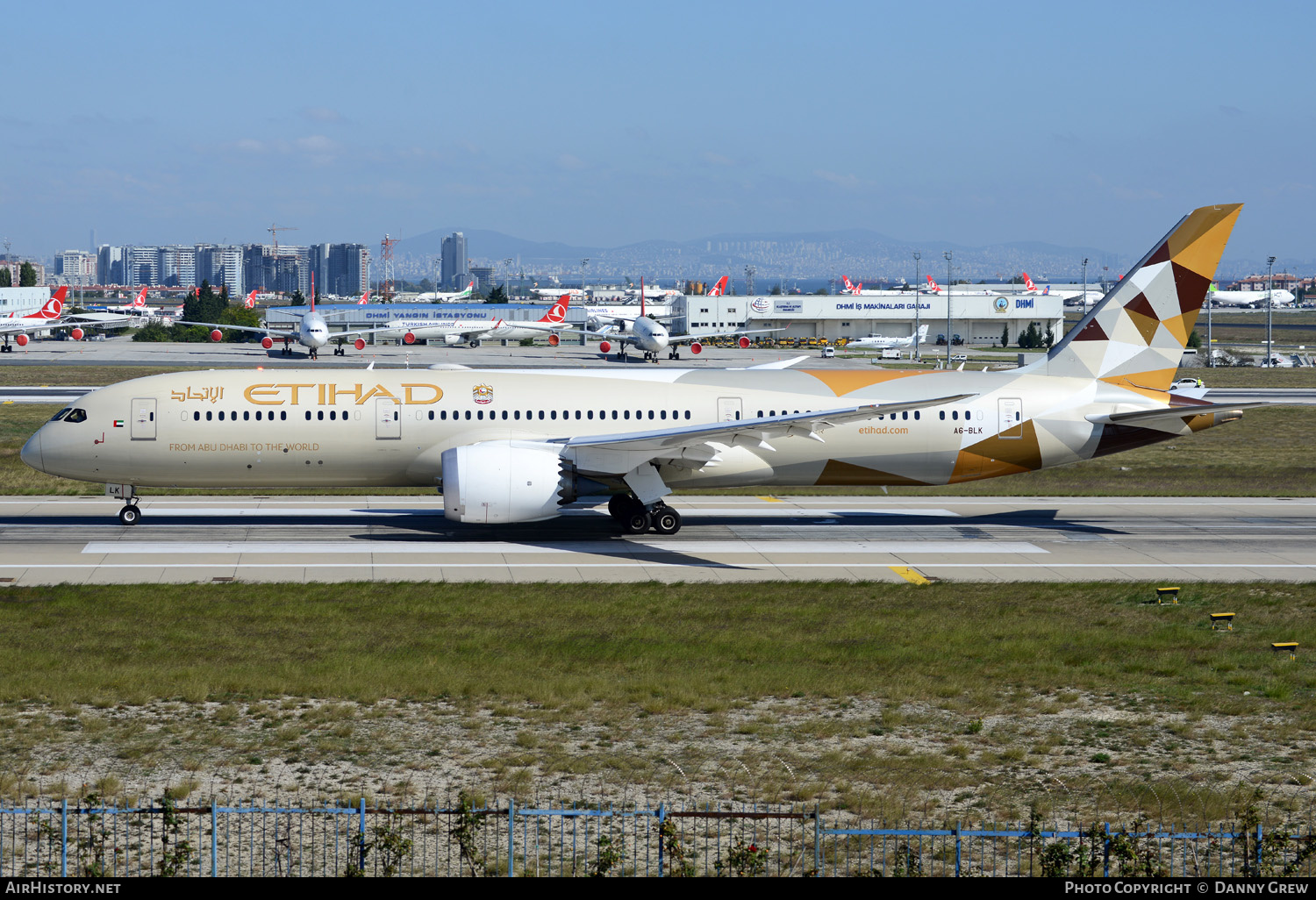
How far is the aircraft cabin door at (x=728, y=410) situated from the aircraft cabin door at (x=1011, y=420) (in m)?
7.74

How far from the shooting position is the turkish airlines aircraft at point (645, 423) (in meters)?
35.0

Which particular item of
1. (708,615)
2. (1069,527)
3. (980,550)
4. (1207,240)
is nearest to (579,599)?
(708,615)

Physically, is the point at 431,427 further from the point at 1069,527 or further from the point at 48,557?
the point at 1069,527

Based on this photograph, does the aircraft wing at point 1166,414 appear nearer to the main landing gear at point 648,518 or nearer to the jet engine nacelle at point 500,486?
the main landing gear at point 648,518

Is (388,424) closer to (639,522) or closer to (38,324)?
(639,522)

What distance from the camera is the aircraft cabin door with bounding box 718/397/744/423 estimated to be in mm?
36875

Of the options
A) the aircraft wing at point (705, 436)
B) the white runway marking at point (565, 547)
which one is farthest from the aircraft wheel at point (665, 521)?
the aircraft wing at point (705, 436)

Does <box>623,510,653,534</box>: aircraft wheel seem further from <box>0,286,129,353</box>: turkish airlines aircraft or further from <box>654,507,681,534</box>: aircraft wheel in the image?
<box>0,286,129,353</box>: turkish airlines aircraft

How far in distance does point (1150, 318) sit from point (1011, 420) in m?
5.44

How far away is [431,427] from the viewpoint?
3566 cm

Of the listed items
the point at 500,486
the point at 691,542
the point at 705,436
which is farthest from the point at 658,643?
the point at 691,542

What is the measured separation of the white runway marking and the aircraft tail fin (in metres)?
6.21

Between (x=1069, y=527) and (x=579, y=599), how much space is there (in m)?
18.5

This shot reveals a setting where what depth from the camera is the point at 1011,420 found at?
37.2 m
